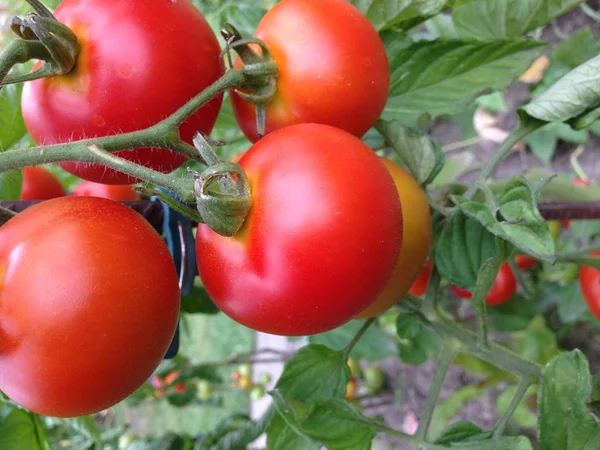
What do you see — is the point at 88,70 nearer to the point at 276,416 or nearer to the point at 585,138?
the point at 276,416

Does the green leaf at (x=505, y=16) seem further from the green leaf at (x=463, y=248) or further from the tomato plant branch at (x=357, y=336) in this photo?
the tomato plant branch at (x=357, y=336)

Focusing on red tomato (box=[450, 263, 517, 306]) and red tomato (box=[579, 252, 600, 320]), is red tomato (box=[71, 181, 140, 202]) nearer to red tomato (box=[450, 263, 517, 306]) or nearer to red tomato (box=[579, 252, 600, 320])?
red tomato (box=[450, 263, 517, 306])

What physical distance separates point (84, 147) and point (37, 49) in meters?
0.10

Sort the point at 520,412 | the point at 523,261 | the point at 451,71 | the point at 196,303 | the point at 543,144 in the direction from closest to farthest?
the point at 451,71 → the point at 196,303 → the point at 523,261 → the point at 520,412 → the point at 543,144

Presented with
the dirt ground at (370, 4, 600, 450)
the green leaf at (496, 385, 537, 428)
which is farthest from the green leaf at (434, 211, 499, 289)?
the dirt ground at (370, 4, 600, 450)

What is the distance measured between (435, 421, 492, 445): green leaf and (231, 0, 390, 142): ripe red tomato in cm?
37

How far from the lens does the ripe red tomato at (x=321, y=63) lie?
0.51 metres

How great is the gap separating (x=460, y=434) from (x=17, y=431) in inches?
20.6

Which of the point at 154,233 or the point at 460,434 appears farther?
the point at 460,434

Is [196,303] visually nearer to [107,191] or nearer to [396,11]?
[107,191]

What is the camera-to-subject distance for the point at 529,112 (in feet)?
1.95

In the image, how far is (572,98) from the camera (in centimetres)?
55

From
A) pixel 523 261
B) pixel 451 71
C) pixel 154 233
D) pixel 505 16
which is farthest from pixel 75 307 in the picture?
pixel 523 261

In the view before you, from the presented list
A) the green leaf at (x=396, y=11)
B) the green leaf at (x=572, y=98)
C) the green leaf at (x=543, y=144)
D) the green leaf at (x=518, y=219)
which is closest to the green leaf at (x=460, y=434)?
the green leaf at (x=518, y=219)
